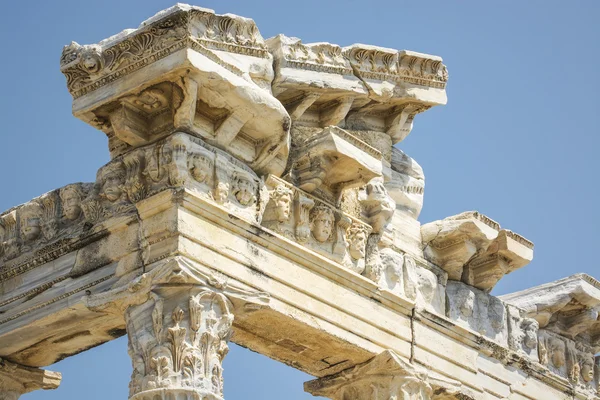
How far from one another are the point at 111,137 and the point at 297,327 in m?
2.69

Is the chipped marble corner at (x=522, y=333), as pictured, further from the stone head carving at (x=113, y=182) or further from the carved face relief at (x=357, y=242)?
the stone head carving at (x=113, y=182)

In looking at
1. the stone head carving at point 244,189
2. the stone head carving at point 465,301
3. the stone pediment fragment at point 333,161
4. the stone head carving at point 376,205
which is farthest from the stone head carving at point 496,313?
the stone head carving at point 244,189

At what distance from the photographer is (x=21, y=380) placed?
629 inches

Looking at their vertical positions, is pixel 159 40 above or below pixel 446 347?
above

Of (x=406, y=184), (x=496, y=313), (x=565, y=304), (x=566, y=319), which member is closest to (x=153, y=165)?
(x=406, y=184)

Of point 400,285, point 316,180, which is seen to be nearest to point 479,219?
point 400,285

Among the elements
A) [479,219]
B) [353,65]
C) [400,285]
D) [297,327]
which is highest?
[353,65]

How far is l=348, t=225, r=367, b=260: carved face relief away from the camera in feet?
52.6

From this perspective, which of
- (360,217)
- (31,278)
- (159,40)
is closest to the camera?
(159,40)

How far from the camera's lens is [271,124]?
49.0 feet

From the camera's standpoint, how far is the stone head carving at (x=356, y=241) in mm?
16031

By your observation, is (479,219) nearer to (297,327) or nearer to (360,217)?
(360,217)

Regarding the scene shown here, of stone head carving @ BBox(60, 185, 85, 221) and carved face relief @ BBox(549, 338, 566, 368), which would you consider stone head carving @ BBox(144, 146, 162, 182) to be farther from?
carved face relief @ BBox(549, 338, 566, 368)

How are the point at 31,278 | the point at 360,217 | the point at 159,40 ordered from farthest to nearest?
the point at 360,217, the point at 31,278, the point at 159,40
